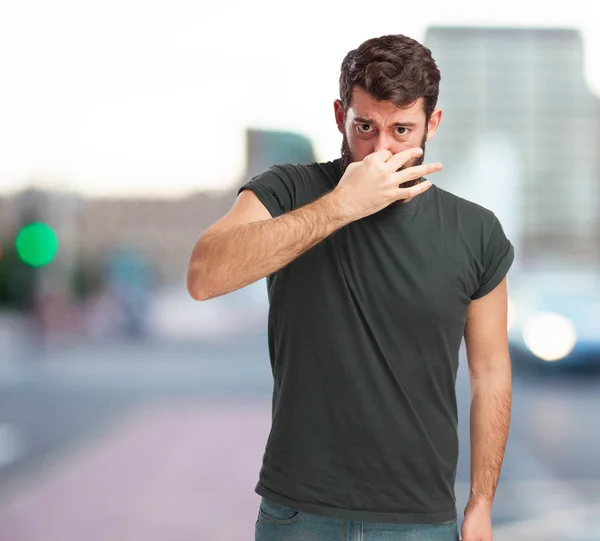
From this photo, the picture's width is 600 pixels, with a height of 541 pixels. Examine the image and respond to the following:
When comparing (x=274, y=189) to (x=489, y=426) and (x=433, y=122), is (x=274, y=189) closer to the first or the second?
(x=433, y=122)

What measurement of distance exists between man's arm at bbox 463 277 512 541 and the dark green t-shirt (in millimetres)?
95

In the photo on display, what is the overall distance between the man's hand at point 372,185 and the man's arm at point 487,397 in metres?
0.41

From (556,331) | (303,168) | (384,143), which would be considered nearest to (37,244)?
(556,331)

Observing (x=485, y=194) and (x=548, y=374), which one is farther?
(x=485, y=194)

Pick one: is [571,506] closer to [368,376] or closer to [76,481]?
[76,481]

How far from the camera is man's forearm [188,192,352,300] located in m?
1.74

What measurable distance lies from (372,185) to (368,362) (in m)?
0.39

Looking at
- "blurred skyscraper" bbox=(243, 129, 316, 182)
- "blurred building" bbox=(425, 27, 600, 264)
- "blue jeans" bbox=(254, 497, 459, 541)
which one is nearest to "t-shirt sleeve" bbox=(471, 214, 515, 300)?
"blue jeans" bbox=(254, 497, 459, 541)

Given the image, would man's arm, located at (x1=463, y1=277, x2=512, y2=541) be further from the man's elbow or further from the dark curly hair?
the man's elbow

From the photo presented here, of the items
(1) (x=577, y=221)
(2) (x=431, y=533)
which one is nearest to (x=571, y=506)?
(2) (x=431, y=533)

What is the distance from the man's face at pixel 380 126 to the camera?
1.88 metres

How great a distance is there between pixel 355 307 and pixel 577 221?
116245 millimetres

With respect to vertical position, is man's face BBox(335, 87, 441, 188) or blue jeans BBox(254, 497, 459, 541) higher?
man's face BBox(335, 87, 441, 188)

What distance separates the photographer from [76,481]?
285 inches
